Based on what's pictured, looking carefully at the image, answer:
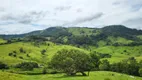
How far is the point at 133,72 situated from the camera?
577 ft

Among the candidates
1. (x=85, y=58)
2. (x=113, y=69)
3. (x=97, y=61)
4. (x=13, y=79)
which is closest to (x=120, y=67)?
(x=113, y=69)

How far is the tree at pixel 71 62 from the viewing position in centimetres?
12900

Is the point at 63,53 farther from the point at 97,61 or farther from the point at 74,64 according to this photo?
the point at 97,61

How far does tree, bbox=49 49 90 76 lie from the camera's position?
129000 millimetres

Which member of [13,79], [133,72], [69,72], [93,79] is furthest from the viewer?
[133,72]

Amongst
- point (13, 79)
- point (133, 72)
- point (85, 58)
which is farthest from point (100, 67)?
point (13, 79)

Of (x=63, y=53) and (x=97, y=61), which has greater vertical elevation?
(x=63, y=53)

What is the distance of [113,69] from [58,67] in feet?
218

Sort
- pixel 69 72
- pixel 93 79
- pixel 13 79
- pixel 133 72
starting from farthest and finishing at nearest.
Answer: pixel 133 72 → pixel 69 72 → pixel 93 79 → pixel 13 79

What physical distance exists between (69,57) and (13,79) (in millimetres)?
53720

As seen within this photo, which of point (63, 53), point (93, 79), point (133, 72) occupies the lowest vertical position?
point (133, 72)

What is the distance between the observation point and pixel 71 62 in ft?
423

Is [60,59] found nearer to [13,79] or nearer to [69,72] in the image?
[69,72]

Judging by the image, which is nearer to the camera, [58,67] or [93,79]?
[93,79]
